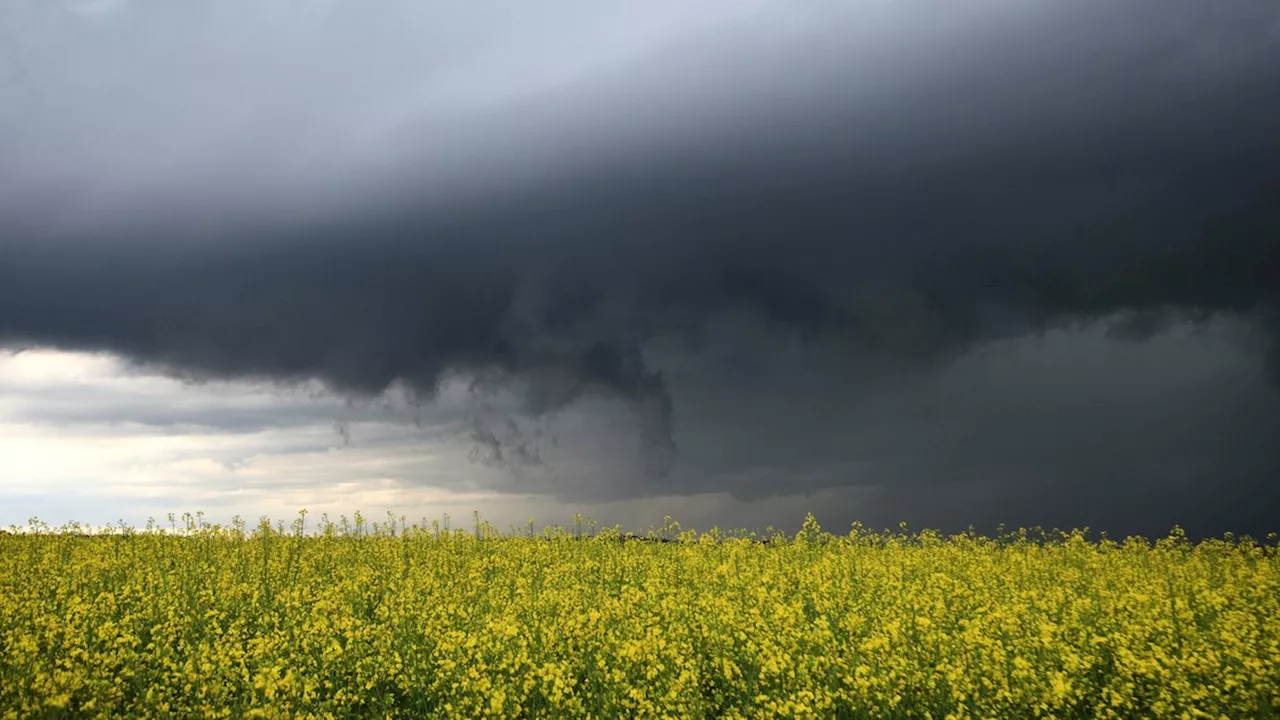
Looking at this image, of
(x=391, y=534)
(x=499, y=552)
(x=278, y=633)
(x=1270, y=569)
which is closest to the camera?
(x=278, y=633)

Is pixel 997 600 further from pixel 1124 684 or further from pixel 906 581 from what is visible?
pixel 1124 684

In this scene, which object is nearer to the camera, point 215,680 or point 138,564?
point 215,680

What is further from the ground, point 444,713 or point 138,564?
point 138,564

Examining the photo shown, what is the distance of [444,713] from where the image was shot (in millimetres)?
10328

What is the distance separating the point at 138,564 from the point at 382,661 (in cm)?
936

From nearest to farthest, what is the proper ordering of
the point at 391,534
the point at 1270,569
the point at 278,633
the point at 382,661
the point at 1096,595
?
the point at 382,661 < the point at 278,633 < the point at 1096,595 < the point at 1270,569 < the point at 391,534

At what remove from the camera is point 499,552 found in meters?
20.6

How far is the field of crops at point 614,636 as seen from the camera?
9922mm

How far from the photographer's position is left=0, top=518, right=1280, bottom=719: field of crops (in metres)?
9.92

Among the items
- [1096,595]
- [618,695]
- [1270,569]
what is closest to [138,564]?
[618,695]

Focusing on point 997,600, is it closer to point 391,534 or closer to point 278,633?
point 278,633

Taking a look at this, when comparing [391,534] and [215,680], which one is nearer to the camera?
[215,680]

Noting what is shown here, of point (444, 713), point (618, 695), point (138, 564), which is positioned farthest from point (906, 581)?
point (138, 564)

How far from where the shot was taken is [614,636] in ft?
38.6
